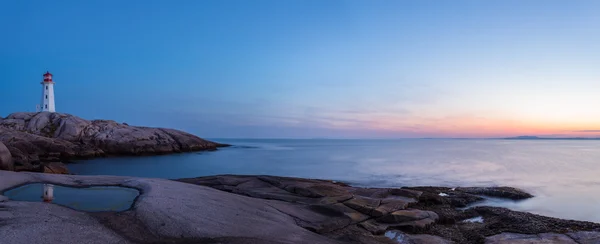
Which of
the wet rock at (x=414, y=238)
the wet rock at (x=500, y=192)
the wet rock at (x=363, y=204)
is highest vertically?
the wet rock at (x=363, y=204)

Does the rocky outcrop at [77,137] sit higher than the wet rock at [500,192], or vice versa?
the rocky outcrop at [77,137]

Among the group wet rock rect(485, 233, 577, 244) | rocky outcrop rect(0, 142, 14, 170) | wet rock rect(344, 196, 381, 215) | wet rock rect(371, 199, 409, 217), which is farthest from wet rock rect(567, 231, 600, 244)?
rocky outcrop rect(0, 142, 14, 170)

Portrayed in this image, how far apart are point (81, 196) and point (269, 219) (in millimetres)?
7003

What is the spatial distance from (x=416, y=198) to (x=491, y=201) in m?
6.74

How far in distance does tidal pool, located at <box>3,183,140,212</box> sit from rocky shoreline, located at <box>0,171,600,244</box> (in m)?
0.46

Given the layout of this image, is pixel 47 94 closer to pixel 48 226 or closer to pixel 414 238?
pixel 48 226

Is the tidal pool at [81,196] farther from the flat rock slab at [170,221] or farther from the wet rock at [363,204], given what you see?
the wet rock at [363,204]

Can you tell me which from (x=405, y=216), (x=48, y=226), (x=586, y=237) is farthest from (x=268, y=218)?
(x=586, y=237)

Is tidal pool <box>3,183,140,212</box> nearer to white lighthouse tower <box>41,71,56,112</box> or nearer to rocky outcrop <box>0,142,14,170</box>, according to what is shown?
A: rocky outcrop <box>0,142,14,170</box>

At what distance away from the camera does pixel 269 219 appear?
12281 millimetres

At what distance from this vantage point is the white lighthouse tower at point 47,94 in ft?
263

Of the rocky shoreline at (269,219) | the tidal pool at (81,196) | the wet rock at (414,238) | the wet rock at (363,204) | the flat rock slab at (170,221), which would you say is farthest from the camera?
the wet rock at (363,204)

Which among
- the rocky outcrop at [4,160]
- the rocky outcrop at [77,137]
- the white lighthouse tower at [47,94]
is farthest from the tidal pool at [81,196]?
the white lighthouse tower at [47,94]

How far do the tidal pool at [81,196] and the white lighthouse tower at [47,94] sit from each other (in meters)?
79.7
